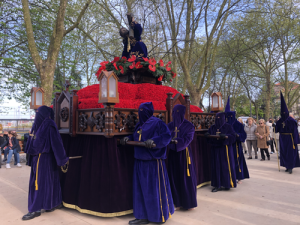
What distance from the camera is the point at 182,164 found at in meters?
4.18

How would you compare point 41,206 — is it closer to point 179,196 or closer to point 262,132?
point 179,196

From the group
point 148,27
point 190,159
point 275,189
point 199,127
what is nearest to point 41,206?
point 190,159

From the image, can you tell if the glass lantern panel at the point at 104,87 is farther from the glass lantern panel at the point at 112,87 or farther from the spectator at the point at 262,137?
the spectator at the point at 262,137

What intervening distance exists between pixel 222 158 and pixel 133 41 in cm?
376

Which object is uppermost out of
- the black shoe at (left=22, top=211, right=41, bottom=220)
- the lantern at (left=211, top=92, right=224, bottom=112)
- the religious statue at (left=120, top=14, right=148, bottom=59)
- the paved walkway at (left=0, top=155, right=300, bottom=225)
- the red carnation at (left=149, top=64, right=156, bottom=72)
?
the religious statue at (left=120, top=14, right=148, bottom=59)

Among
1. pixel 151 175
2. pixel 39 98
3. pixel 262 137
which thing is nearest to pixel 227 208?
pixel 151 175

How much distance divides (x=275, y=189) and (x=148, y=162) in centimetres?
373

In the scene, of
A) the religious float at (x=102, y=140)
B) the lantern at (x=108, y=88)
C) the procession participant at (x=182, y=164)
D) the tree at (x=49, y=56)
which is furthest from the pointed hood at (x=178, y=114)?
the tree at (x=49, y=56)

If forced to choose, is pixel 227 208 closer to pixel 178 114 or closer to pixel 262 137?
pixel 178 114

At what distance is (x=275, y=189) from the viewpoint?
5.36 meters

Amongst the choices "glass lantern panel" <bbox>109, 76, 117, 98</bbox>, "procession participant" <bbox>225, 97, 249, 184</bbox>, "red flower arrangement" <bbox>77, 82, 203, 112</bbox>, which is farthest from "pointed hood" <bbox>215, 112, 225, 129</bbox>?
"glass lantern panel" <bbox>109, 76, 117, 98</bbox>

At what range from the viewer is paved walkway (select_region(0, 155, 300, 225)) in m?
3.65

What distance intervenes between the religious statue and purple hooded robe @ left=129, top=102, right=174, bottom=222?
258cm

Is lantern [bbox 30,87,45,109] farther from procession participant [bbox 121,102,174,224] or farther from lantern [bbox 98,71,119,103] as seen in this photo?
procession participant [bbox 121,102,174,224]
